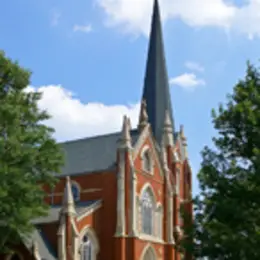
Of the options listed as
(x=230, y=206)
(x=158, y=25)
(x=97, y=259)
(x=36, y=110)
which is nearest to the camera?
(x=230, y=206)

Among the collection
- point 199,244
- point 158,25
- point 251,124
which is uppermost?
point 158,25

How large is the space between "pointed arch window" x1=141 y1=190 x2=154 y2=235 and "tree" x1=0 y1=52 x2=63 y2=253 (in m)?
12.9

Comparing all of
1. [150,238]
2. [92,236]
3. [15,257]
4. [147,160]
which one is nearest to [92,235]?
[92,236]

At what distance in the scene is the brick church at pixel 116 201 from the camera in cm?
3547

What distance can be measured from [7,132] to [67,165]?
16348mm

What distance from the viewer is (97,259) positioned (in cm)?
3831

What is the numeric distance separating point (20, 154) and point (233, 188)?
34.1ft

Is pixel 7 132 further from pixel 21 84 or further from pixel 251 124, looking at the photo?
pixel 251 124

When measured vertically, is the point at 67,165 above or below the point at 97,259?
above

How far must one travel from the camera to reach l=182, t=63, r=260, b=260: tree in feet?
70.2

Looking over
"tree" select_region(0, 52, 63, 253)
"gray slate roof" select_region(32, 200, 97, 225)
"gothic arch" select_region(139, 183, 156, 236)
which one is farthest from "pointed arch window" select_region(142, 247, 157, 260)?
"tree" select_region(0, 52, 63, 253)

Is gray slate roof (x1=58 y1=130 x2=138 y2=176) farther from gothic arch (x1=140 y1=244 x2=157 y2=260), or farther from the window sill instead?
gothic arch (x1=140 y1=244 x2=157 y2=260)

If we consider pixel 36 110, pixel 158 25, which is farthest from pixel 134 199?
pixel 158 25

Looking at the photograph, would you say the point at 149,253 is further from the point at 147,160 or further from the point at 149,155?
the point at 149,155
